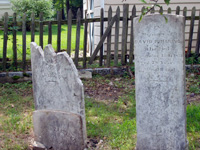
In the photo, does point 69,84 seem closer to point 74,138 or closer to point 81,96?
point 81,96

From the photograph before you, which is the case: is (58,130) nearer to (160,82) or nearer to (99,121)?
(99,121)

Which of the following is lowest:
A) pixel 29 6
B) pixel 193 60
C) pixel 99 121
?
pixel 99 121

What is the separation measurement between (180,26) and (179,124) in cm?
113

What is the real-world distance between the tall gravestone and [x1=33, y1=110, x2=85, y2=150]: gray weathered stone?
0.78 meters

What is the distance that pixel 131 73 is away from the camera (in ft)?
22.9

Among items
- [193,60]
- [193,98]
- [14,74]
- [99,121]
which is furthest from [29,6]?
[99,121]

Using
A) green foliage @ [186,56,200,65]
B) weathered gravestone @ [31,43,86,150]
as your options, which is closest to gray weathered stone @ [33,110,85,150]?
weathered gravestone @ [31,43,86,150]

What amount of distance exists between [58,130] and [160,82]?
57.3 inches

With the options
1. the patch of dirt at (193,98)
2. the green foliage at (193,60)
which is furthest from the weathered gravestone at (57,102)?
the green foliage at (193,60)

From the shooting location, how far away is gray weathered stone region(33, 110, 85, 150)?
11.3 ft

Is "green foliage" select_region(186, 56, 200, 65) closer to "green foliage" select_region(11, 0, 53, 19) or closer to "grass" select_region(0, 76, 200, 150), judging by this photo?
"grass" select_region(0, 76, 200, 150)

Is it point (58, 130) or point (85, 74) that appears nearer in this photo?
point (58, 130)

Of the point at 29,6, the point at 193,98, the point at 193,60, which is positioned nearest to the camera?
the point at 193,98

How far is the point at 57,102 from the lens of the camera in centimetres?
349
